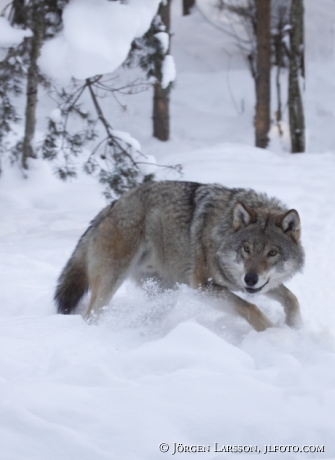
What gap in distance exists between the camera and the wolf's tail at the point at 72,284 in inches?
201

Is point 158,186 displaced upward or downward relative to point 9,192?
upward

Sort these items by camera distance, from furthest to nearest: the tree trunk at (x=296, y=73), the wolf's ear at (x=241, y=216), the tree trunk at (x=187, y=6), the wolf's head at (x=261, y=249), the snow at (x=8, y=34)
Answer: the tree trunk at (x=187, y=6) < the tree trunk at (x=296, y=73) < the snow at (x=8, y=34) < the wolf's ear at (x=241, y=216) < the wolf's head at (x=261, y=249)

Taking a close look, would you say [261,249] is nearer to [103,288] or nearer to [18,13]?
[103,288]

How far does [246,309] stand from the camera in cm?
446

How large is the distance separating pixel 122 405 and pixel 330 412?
1062mm

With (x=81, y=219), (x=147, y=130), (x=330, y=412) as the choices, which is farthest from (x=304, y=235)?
(x=147, y=130)

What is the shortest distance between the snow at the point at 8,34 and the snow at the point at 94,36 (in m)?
0.80

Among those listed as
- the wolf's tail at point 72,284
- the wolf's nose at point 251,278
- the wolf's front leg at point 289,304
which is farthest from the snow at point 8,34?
the wolf's nose at point 251,278

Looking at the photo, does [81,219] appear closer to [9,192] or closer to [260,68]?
[9,192]

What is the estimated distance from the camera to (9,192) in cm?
1047

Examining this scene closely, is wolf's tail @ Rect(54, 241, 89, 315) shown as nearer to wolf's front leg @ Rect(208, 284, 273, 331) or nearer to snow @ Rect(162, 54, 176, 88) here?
wolf's front leg @ Rect(208, 284, 273, 331)

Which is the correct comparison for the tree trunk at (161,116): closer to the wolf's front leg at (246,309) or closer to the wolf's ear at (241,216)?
the wolf's ear at (241,216)

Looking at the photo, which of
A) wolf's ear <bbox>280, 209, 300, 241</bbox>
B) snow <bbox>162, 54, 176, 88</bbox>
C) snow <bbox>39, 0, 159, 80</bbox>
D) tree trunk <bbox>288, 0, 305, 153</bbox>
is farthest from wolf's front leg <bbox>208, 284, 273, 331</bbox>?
tree trunk <bbox>288, 0, 305, 153</bbox>

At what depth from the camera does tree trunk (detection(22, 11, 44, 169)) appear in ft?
31.5
